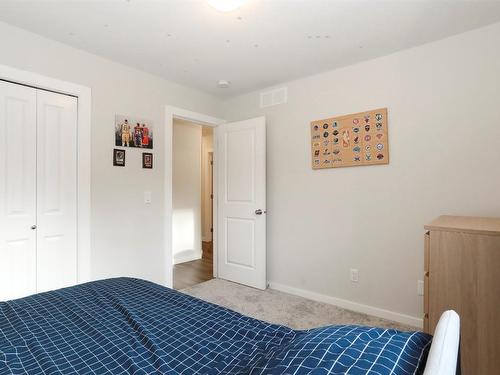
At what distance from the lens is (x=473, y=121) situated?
2.15m

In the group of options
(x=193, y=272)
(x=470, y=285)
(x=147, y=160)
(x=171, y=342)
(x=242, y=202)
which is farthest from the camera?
(x=193, y=272)

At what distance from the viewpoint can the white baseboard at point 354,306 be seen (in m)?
2.42

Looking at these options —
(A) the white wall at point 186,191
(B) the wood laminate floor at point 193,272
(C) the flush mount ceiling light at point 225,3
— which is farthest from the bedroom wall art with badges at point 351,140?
(A) the white wall at point 186,191

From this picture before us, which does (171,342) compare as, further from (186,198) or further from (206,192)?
(206,192)

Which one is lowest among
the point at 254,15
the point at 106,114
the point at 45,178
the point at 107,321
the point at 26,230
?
the point at 107,321

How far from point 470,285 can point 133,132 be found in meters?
2.88

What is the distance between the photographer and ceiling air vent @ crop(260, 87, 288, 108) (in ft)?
10.6

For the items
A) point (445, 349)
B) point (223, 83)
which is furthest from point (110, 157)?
point (445, 349)

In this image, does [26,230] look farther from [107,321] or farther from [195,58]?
[195,58]

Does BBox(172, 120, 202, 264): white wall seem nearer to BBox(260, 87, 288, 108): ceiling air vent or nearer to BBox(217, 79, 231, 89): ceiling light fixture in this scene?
BBox(217, 79, 231, 89): ceiling light fixture

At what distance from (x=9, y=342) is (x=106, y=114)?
6.77ft

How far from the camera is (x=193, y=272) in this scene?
4.00m

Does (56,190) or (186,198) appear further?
(186,198)

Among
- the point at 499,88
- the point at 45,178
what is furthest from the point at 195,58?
the point at 499,88
